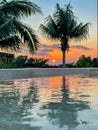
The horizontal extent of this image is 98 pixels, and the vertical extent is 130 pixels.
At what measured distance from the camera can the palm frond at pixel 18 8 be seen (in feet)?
49.5

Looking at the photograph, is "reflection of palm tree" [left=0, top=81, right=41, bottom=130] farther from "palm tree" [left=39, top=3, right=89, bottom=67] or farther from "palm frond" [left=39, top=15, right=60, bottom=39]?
"palm tree" [left=39, top=3, right=89, bottom=67]

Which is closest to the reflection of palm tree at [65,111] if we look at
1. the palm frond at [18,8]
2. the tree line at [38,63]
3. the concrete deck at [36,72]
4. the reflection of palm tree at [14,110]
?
the reflection of palm tree at [14,110]

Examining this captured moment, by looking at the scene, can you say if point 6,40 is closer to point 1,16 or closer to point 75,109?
point 1,16

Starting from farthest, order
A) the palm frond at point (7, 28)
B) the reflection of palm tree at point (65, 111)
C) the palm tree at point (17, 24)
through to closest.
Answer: the palm tree at point (17, 24) < the palm frond at point (7, 28) < the reflection of palm tree at point (65, 111)

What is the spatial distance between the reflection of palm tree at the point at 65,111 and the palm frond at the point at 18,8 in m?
8.26

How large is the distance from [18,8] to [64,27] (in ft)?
20.1

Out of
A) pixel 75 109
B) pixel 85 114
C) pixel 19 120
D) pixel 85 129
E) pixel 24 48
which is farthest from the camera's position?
pixel 24 48

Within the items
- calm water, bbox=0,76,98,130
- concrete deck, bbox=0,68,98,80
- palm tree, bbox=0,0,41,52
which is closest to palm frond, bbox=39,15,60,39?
concrete deck, bbox=0,68,98,80

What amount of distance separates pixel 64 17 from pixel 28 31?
230 inches

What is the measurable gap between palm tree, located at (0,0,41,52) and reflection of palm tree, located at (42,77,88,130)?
315 inches

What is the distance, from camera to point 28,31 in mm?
15570

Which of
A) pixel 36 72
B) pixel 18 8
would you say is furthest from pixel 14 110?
pixel 36 72

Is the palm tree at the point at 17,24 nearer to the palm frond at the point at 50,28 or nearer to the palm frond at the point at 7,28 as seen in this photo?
the palm frond at the point at 7,28

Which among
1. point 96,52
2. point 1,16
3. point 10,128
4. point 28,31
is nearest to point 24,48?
point 28,31
